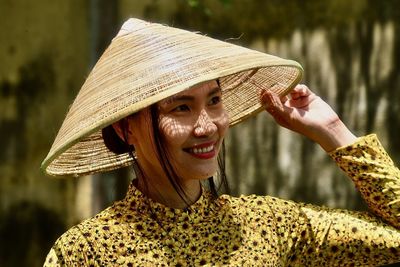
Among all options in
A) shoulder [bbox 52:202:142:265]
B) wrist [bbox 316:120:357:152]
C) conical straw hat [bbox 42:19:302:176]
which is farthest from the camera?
wrist [bbox 316:120:357:152]

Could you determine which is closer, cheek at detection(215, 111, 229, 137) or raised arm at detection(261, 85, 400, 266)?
cheek at detection(215, 111, 229, 137)

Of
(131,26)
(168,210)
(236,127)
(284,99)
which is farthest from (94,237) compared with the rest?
(236,127)

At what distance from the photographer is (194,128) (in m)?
2.31

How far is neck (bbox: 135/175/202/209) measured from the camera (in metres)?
2.48

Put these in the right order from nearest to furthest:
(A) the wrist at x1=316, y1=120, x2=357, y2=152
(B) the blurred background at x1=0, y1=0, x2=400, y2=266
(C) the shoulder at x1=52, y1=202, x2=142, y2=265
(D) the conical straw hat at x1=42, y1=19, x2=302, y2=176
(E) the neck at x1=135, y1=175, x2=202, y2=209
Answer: (D) the conical straw hat at x1=42, y1=19, x2=302, y2=176 < (C) the shoulder at x1=52, y1=202, x2=142, y2=265 < (E) the neck at x1=135, y1=175, x2=202, y2=209 < (A) the wrist at x1=316, y1=120, x2=357, y2=152 < (B) the blurred background at x1=0, y1=0, x2=400, y2=266

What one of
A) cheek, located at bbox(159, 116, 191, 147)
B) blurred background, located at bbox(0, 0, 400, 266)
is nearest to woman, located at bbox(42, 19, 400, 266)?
cheek, located at bbox(159, 116, 191, 147)

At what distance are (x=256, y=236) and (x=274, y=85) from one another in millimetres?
410

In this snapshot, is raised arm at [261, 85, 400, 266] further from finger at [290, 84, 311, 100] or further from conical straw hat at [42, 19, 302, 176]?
conical straw hat at [42, 19, 302, 176]

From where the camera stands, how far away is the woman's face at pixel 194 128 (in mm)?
2312

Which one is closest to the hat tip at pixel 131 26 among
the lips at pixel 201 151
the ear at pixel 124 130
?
the ear at pixel 124 130

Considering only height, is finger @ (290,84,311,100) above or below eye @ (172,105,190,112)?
below

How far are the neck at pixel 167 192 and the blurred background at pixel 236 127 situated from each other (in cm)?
274

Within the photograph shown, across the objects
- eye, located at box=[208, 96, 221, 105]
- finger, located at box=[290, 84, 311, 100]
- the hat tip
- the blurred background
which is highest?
the hat tip

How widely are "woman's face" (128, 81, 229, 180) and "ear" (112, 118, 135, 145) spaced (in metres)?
0.09
